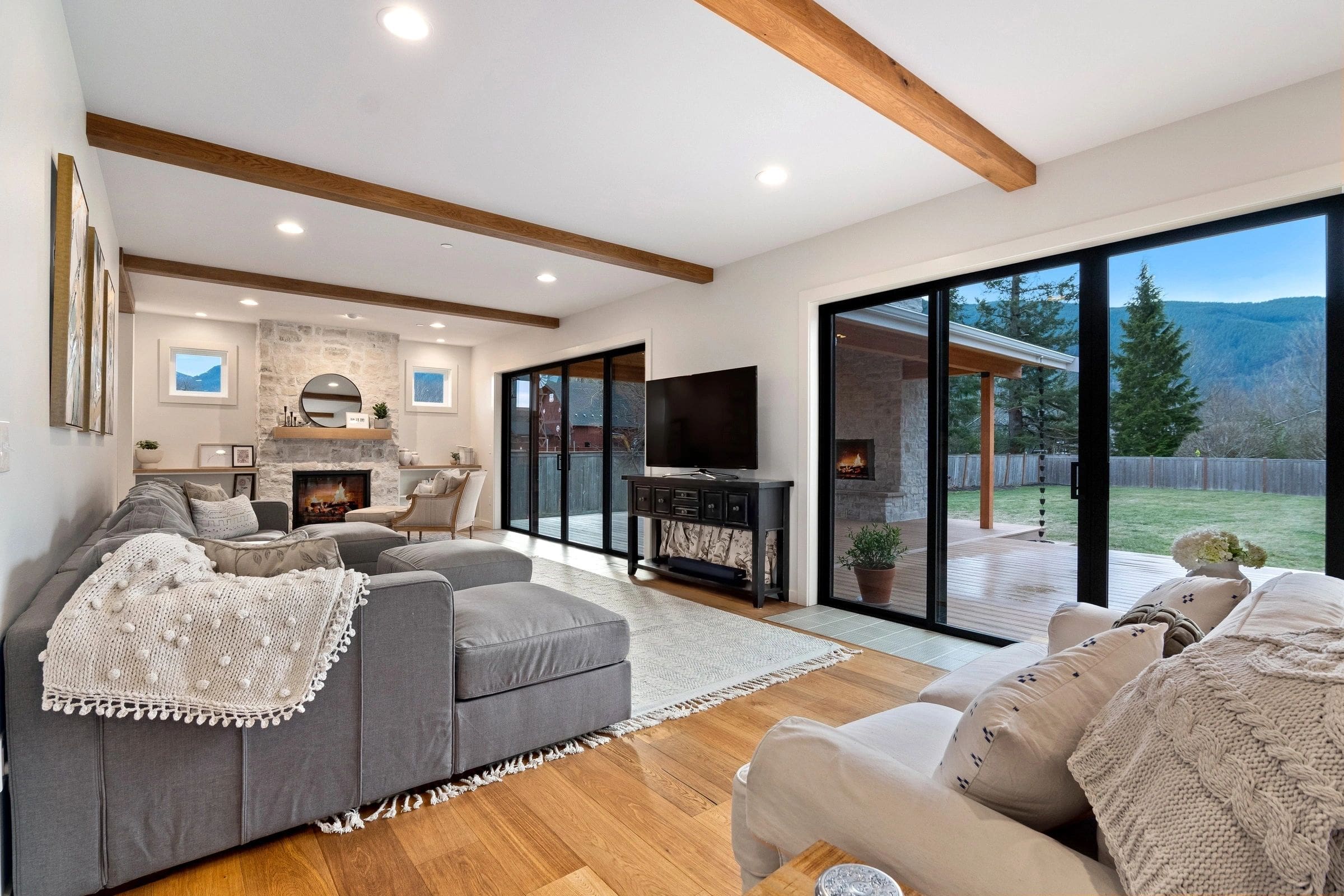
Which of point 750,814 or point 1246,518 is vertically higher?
point 1246,518

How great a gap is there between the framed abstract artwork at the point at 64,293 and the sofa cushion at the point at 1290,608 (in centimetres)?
315

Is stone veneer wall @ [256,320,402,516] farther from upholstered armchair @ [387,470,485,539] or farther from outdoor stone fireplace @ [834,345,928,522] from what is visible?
outdoor stone fireplace @ [834,345,928,522]

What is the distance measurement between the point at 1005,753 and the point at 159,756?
193 centimetres

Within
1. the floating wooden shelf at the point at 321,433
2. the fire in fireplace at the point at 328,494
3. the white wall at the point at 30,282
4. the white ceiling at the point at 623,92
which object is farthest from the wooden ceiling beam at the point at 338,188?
the fire in fireplace at the point at 328,494

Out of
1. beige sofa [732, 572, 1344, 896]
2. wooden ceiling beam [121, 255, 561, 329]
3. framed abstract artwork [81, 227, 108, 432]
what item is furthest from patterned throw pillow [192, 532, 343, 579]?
wooden ceiling beam [121, 255, 561, 329]

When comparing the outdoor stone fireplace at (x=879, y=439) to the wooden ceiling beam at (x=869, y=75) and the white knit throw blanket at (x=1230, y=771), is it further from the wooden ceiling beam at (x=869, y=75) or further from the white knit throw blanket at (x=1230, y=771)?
the white knit throw blanket at (x=1230, y=771)

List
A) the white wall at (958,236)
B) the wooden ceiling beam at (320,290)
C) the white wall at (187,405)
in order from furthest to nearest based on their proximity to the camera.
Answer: the white wall at (187,405)
the wooden ceiling beam at (320,290)
the white wall at (958,236)

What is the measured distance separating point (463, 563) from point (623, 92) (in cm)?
234

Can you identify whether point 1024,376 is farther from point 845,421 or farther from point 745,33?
point 745,33

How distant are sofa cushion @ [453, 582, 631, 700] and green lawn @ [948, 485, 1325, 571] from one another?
2367 millimetres

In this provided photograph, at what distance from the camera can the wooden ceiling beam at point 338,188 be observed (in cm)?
292

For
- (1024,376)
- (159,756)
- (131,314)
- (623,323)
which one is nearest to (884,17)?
(1024,376)

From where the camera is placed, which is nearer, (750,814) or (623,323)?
(750,814)

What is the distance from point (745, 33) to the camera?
2.31 metres
